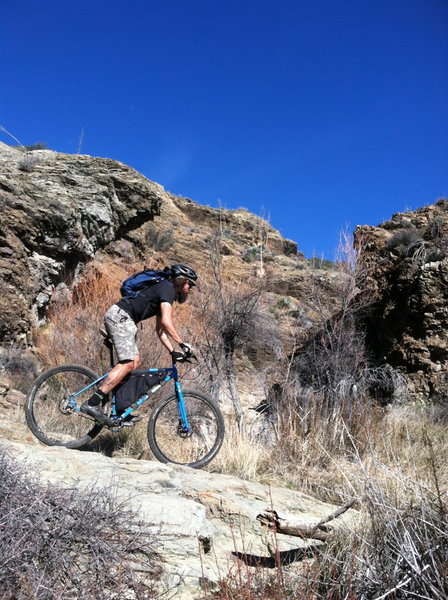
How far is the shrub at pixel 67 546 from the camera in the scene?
70.8 inches

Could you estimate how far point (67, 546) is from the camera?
2.05 m

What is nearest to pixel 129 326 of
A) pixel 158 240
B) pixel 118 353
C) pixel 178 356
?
pixel 118 353

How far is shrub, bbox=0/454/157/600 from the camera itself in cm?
180

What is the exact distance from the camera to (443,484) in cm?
409

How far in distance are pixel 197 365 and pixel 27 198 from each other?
19.2ft

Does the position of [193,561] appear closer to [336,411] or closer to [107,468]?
[107,468]

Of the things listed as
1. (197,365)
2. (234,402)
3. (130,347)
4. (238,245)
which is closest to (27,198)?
(197,365)

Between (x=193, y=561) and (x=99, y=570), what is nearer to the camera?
(x=99, y=570)

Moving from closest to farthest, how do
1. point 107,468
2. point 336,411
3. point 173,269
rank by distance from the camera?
1. point 107,468
2. point 173,269
3. point 336,411

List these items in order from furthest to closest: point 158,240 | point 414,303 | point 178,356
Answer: point 158,240, point 414,303, point 178,356

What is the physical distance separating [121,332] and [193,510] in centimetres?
224

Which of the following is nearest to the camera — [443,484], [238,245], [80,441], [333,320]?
[443,484]

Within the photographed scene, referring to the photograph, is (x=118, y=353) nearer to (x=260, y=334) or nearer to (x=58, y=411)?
(x=58, y=411)

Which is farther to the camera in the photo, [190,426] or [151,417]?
[190,426]
